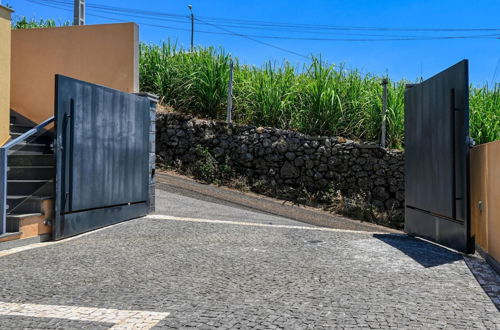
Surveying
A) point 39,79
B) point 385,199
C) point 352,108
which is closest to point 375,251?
point 385,199

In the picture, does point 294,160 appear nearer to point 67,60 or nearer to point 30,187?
point 67,60

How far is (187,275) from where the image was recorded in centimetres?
500

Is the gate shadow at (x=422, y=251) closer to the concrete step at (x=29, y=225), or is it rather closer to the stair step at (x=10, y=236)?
the concrete step at (x=29, y=225)

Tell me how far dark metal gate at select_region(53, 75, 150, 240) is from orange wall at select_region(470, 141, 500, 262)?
18.5 feet

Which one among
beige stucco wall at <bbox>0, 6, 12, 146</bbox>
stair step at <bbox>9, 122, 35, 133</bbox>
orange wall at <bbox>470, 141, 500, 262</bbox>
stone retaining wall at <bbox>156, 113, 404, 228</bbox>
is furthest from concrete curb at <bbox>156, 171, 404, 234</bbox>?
orange wall at <bbox>470, 141, 500, 262</bbox>

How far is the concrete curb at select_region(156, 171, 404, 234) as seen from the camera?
459 inches

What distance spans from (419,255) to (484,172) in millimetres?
1361

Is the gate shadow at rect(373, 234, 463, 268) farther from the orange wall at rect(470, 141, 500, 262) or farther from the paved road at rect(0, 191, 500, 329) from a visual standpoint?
the orange wall at rect(470, 141, 500, 262)

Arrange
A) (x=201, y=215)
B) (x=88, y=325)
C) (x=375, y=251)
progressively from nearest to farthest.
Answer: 1. (x=88, y=325)
2. (x=375, y=251)
3. (x=201, y=215)

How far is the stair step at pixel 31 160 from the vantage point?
253 inches

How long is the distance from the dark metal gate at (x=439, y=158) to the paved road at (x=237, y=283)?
454 millimetres

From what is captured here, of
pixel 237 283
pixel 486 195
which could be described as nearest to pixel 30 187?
pixel 237 283

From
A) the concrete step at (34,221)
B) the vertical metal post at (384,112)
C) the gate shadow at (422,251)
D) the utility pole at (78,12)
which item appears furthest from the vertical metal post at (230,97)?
the concrete step at (34,221)

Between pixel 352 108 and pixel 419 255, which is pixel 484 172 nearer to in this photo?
pixel 419 255
